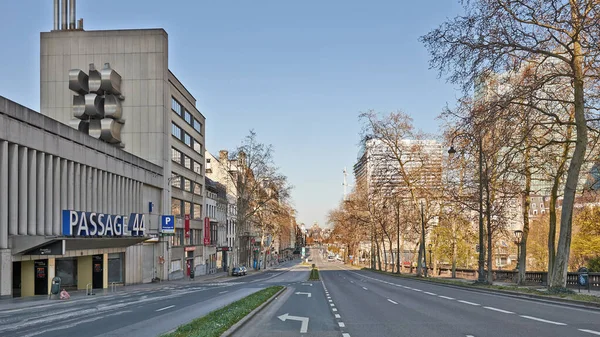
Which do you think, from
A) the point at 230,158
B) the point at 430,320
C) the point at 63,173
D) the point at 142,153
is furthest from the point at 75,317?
the point at 230,158

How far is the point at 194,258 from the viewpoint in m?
73.8

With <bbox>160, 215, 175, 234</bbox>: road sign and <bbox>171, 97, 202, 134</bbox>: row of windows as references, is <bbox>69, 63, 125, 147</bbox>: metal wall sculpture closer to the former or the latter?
<bbox>171, 97, 202, 134</bbox>: row of windows

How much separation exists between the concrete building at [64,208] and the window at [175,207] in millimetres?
8457

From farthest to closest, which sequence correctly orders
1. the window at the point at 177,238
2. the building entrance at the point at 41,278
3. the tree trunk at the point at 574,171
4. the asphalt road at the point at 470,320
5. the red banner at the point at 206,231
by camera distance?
the red banner at the point at 206,231 < the window at the point at 177,238 < the building entrance at the point at 41,278 < the tree trunk at the point at 574,171 < the asphalt road at the point at 470,320

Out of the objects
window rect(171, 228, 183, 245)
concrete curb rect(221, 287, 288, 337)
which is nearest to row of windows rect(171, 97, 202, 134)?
window rect(171, 228, 183, 245)

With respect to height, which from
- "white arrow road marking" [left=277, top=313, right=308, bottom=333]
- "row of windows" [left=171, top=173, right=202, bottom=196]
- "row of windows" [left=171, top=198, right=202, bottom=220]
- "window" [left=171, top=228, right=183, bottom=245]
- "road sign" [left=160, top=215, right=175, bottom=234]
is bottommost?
"window" [left=171, top=228, right=183, bottom=245]

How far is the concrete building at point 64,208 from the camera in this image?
31.1 meters

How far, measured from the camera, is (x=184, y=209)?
69625 mm

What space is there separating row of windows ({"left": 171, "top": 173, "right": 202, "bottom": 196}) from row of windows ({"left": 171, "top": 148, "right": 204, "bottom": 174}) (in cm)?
173

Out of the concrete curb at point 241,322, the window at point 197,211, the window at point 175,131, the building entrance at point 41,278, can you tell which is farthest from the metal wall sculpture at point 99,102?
the concrete curb at point 241,322

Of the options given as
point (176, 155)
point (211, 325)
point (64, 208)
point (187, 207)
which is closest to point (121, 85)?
point (176, 155)

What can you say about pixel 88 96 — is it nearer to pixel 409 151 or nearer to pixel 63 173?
pixel 63 173

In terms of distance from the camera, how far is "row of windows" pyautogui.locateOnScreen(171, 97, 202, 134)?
64500 millimetres

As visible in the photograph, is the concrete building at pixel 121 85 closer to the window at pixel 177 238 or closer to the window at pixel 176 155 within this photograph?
the window at pixel 177 238
